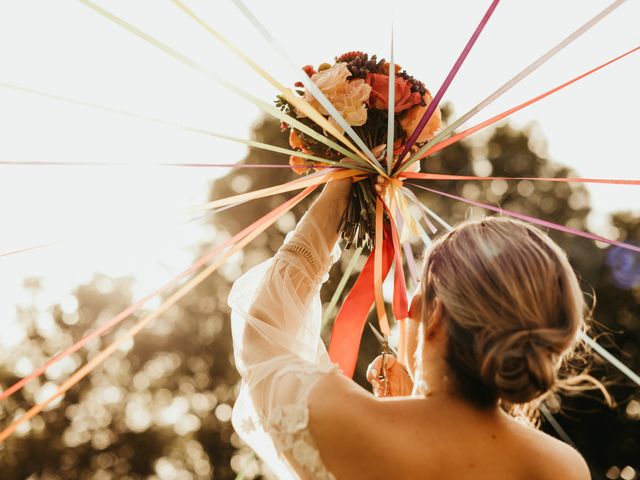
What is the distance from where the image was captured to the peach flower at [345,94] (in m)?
3.00

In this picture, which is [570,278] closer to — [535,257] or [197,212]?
[535,257]

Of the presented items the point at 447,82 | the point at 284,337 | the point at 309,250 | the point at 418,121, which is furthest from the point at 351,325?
the point at 447,82

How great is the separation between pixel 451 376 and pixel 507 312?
0.28 meters

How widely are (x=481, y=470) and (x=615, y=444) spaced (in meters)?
15.1

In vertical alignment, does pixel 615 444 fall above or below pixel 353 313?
below

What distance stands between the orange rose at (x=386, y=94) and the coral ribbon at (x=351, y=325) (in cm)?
62

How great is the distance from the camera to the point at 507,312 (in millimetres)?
2049

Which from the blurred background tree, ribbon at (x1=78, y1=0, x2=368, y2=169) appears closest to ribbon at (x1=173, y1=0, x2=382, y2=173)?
ribbon at (x1=78, y1=0, x2=368, y2=169)

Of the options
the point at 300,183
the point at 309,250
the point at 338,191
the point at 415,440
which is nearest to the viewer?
the point at 415,440

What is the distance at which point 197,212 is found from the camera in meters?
3.48

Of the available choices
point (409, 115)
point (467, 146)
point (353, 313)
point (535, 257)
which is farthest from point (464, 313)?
point (467, 146)

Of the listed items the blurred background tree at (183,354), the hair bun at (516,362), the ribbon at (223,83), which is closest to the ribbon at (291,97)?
the ribbon at (223,83)

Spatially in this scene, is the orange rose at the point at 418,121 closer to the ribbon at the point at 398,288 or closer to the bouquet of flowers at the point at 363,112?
the bouquet of flowers at the point at 363,112

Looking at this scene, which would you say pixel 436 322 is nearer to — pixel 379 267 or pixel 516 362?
pixel 516 362
